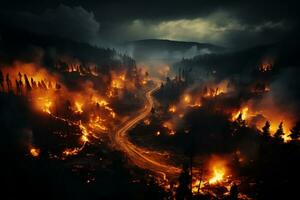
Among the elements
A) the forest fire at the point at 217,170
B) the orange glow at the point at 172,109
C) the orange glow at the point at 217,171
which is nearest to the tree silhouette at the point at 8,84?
the orange glow at the point at 172,109

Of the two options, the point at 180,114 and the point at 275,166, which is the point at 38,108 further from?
the point at 275,166

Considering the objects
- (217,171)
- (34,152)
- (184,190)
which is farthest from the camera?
(34,152)

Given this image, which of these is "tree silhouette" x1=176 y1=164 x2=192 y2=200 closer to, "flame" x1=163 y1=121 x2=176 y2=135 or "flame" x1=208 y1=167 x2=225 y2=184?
"flame" x1=208 y1=167 x2=225 y2=184

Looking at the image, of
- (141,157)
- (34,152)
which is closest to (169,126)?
(141,157)

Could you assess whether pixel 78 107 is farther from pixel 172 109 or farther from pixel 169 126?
pixel 172 109

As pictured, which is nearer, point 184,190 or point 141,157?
point 184,190

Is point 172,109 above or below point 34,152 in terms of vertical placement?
above

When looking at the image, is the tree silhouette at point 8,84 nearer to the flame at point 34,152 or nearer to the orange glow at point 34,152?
the flame at point 34,152

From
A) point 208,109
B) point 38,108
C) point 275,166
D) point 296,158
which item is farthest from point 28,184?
point 208,109

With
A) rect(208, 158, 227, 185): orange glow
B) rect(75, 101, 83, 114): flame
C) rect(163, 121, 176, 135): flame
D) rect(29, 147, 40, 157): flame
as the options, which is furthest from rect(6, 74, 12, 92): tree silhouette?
rect(208, 158, 227, 185): orange glow

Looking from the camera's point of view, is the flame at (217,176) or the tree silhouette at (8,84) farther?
the tree silhouette at (8,84)

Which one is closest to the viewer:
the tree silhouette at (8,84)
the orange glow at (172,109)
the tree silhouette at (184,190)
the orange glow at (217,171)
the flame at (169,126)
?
the tree silhouette at (184,190)

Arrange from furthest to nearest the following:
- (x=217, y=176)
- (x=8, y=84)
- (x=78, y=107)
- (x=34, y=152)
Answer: (x=8, y=84) < (x=78, y=107) < (x=34, y=152) < (x=217, y=176)
